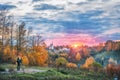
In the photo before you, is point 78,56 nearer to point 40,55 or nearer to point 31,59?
point 40,55

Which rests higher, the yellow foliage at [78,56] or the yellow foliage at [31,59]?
the yellow foliage at [31,59]

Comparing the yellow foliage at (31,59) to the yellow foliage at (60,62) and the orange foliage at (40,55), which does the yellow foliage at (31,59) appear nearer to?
the orange foliage at (40,55)

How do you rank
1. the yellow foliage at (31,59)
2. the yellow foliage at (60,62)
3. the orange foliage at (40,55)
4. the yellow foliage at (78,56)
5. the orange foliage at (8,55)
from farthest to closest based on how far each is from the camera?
the yellow foliage at (78,56) < the yellow foliage at (60,62) < the orange foliage at (40,55) < the yellow foliage at (31,59) < the orange foliage at (8,55)

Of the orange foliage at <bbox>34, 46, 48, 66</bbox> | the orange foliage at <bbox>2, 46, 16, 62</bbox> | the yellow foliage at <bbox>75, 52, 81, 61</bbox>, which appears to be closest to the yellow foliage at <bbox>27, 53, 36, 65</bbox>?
the orange foliage at <bbox>34, 46, 48, 66</bbox>

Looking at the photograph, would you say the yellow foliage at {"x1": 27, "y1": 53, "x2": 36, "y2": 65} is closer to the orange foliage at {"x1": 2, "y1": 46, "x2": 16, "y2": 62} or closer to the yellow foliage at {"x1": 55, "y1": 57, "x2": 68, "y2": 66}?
the yellow foliage at {"x1": 55, "y1": 57, "x2": 68, "y2": 66}

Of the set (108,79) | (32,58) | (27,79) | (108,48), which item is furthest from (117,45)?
(27,79)

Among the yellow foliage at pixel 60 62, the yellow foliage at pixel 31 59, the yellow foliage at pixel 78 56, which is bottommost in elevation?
the yellow foliage at pixel 78 56

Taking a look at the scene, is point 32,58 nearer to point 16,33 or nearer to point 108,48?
point 16,33

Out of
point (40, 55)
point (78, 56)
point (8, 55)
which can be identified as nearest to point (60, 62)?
point (40, 55)

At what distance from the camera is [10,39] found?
77.1 meters

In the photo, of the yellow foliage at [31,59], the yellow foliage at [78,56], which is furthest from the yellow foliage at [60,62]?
the yellow foliage at [78,56]

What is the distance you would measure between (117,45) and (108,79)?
13444 cm

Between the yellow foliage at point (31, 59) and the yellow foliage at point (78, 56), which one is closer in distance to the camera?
the yellow foliage at point (31, 59)

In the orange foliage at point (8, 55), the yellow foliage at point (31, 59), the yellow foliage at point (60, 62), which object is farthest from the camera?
the yellow foliage at point (60, 62)
